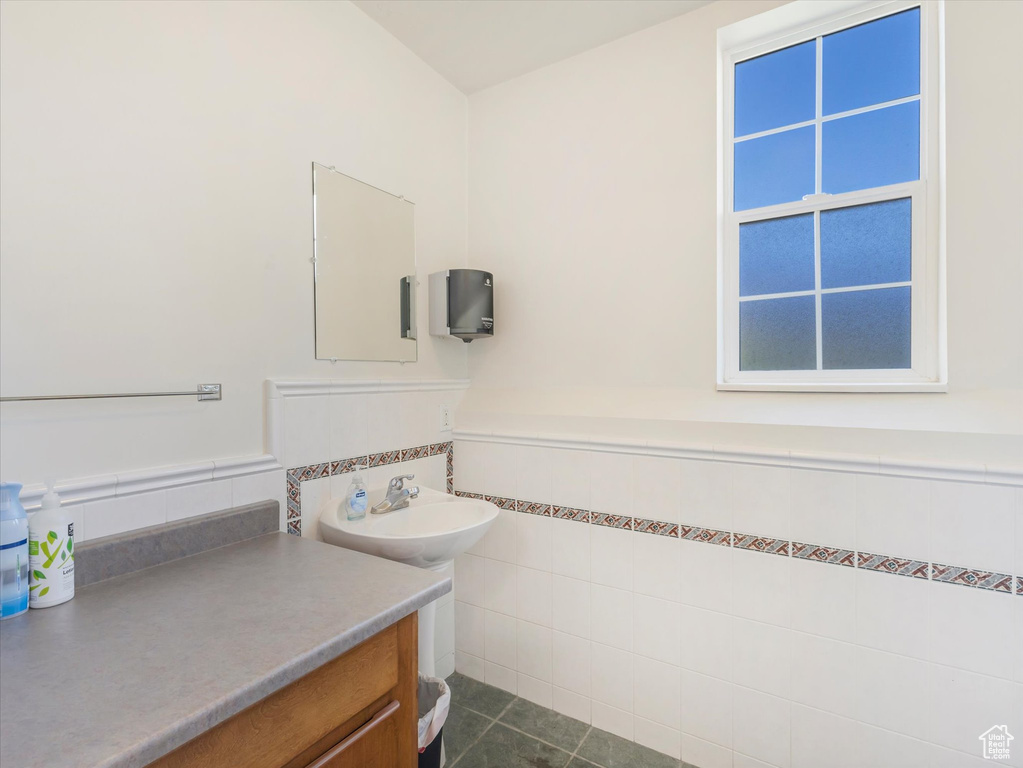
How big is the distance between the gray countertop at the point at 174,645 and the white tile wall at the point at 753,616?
0.91m

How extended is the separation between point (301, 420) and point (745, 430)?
1.43 meters

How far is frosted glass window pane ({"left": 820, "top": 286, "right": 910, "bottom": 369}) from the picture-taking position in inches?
60.7

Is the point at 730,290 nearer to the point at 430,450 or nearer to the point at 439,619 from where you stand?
the point at 430,450

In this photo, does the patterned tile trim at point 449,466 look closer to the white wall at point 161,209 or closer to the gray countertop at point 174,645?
the white wall at point 161,209

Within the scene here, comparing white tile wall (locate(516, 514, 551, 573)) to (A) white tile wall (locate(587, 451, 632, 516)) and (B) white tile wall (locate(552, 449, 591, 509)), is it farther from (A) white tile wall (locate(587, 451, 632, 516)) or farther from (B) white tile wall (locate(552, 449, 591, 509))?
(A) white tile wall (locate(587, 451, 632, 516))

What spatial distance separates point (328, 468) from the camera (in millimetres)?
1649

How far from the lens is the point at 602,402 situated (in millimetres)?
1917

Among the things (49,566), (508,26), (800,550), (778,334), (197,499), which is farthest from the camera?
(508,26)

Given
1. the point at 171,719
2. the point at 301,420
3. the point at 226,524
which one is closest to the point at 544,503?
the point at 301,420

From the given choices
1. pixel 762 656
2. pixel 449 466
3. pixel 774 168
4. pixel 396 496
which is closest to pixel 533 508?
pixel 449 466

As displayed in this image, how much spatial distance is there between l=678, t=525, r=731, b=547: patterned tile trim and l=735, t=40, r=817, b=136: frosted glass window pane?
56.5 inches

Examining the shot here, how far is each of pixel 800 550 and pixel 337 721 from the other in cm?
136

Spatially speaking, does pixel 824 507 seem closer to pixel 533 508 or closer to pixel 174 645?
pixel 533 508

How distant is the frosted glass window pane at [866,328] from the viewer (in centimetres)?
154
